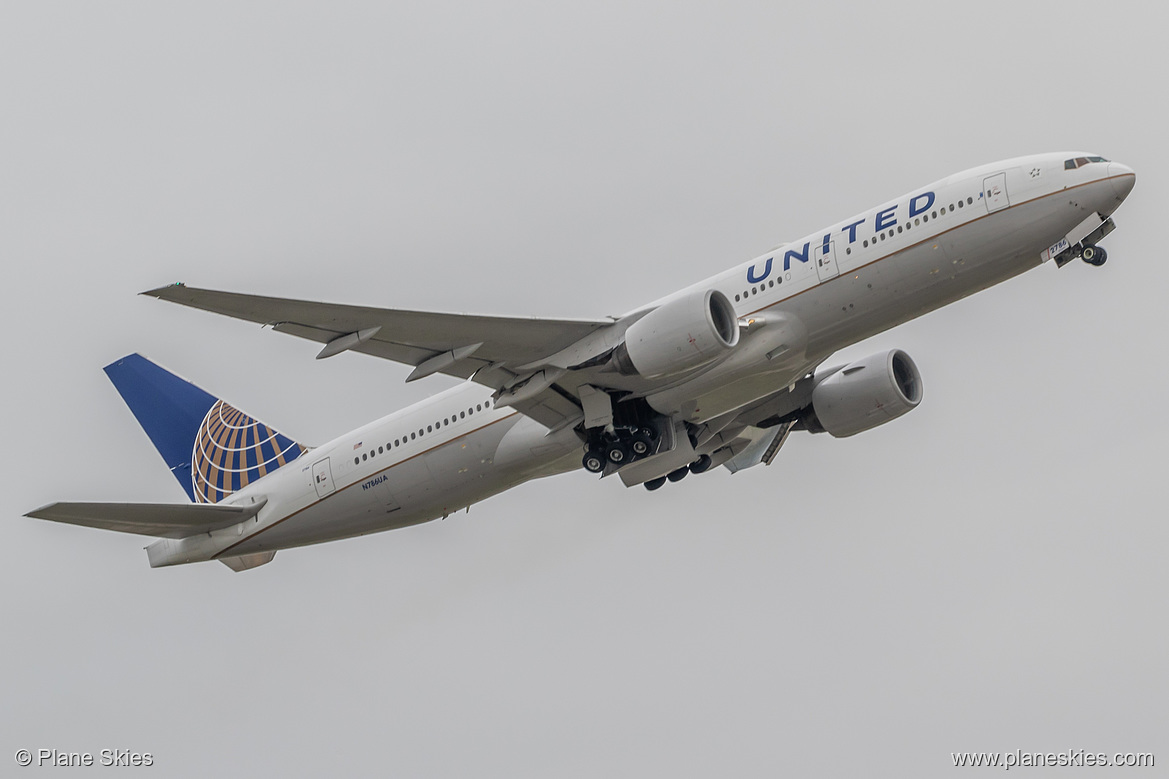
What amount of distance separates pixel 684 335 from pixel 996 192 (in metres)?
6.93

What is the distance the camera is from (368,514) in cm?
3212

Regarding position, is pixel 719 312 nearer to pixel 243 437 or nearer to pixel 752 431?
pixel 752 431

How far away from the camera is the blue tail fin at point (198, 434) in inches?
1368

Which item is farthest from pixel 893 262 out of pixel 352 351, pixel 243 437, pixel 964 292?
pixel 243 437

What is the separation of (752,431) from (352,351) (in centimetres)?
1173

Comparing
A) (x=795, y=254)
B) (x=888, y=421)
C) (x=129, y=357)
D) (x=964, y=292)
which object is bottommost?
(x=888, y=421)

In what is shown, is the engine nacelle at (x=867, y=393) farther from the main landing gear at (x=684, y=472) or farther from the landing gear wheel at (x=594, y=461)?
the landing gear wheel at (x=594, y=461)

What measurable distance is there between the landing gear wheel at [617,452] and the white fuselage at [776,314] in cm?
78

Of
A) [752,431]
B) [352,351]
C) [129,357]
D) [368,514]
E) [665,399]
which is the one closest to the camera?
[352,351]

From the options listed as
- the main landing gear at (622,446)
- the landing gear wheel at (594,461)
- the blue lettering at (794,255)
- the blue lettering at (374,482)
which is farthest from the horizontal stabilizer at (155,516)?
the blue lettering at (794,255)

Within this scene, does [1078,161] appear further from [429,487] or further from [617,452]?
[429,487]

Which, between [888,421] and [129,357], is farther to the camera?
[129,357]

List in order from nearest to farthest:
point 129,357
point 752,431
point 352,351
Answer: point 352,351 → point 752,431 → point 129,357

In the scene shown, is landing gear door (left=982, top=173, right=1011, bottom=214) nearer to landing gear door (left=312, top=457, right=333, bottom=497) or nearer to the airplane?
the airplane
